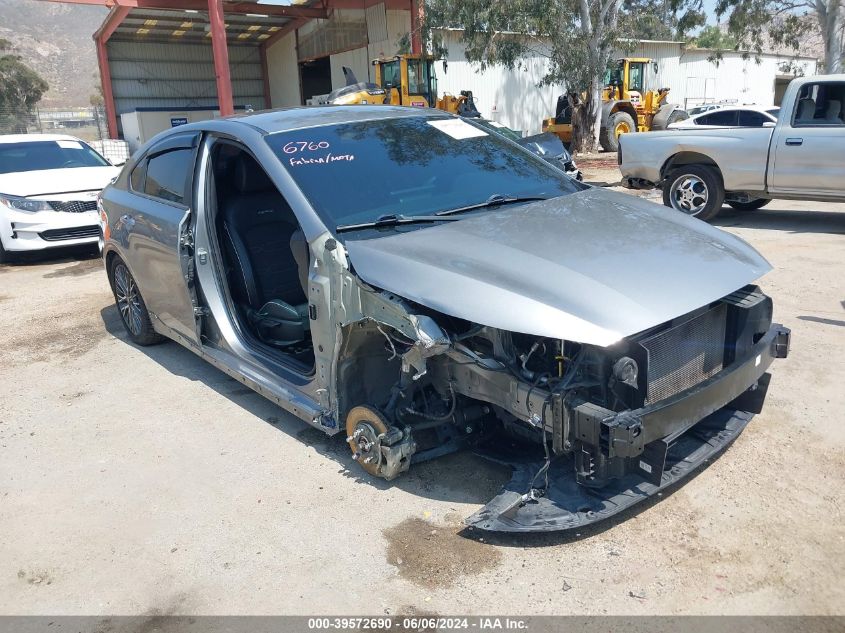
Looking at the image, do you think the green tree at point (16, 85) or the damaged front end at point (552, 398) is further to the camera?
the green tree at point (16, 85)

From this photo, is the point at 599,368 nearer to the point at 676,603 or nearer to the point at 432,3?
the point at 676,603

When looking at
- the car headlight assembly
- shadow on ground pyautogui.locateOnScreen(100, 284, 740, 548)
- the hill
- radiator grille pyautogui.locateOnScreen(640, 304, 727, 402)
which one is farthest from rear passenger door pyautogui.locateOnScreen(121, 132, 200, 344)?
the hill

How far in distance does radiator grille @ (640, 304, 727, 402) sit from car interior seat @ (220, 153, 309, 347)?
2422mm

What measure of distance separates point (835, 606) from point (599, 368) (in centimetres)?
118

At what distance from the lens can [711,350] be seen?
3250 mm

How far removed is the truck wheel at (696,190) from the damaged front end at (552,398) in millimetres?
6571

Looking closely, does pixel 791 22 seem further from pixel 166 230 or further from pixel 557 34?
pixel 166 230

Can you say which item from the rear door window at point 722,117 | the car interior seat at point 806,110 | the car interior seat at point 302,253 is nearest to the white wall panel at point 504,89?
the rear door window at point 722,117

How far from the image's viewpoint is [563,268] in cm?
300

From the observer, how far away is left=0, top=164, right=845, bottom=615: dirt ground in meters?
2.78

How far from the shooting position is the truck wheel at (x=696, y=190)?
9.57 meters

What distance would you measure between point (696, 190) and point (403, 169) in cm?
705

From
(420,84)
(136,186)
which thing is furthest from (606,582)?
(420,84)

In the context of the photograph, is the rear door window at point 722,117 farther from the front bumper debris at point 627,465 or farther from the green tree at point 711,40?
the green tree at point 711,40
